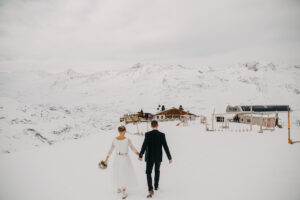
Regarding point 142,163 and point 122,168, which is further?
point 142,163

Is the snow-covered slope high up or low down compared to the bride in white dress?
up

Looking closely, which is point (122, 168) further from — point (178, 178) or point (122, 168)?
point (178, 178)

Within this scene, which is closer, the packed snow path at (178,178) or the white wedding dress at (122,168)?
the white wedding dress at (122,168)

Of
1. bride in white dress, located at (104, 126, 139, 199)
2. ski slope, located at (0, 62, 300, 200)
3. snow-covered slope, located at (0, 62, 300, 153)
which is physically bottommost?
ski slope, located at (0, 62, 300, 200)

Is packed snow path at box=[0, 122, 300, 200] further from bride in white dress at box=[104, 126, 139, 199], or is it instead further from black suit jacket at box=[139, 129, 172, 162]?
black suit jacket at box=[139, 129, 172, 162]

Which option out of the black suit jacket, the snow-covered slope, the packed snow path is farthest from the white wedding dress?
the snow-covered slope

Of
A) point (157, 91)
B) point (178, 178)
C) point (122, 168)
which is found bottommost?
point (178, 178)

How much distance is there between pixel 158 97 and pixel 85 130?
70.4m

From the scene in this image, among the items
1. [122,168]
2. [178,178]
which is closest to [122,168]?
[122,168]

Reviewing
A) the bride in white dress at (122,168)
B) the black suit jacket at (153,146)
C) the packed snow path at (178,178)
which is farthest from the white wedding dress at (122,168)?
the black suit jacket at (153,146)

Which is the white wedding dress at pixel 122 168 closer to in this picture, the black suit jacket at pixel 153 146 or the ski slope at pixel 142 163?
the ski slope at pixel 142 163

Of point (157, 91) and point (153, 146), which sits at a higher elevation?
point (157, 91)

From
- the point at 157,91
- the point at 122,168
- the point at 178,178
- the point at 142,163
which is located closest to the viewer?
the point at 122,168

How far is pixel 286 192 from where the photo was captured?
556 centimetres
